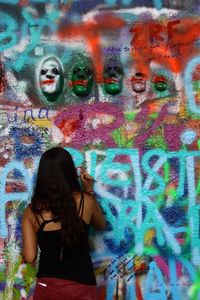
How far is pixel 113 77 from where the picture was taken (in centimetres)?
430

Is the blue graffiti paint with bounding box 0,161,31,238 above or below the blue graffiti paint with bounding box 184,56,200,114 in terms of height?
below

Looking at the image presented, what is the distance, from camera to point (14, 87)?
171 inches

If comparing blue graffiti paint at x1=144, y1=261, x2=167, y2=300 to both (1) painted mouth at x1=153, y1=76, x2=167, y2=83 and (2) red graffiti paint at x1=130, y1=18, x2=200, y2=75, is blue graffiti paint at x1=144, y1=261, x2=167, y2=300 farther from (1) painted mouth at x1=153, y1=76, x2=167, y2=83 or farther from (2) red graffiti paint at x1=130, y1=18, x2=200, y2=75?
(2) red graffiti paint at x1=130, y1=18, x2=200, y2=75

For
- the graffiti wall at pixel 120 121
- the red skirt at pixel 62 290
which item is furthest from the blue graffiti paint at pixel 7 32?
the red skirt at pixel 62 290

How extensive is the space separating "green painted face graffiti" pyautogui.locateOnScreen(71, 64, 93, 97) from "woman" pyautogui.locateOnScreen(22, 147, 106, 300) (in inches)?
39.0

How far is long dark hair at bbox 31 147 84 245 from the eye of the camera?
3307 millimetres

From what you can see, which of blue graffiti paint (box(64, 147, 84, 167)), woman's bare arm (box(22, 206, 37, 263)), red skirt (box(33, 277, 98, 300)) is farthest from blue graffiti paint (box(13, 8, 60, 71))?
red skirt (box(33, 277, 98, 300))

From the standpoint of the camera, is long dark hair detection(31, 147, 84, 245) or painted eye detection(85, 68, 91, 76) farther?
painted eye detection(85, 68, 91, 76)

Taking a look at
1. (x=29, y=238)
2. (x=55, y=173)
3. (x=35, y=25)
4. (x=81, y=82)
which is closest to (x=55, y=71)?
(x=81, y=82)

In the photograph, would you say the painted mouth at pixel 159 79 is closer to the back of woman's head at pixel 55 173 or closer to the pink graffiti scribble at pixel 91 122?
the pink graffiti scribble at pixel 91 122

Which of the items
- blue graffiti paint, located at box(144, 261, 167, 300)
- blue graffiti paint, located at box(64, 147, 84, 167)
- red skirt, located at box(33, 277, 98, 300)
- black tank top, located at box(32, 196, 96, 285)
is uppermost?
blue graffiti paint, located at box(64, 147, 84, 167)

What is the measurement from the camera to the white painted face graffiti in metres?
4.31

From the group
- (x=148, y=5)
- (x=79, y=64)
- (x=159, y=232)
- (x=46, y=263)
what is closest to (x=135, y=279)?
(x=159, y=232)

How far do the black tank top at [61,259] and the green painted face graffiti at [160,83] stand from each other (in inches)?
52.6
